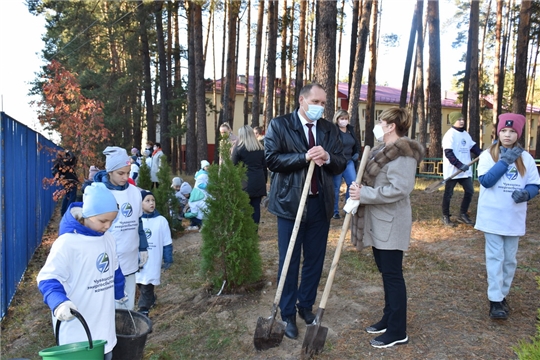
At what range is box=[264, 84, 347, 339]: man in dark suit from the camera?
3797 millimetres

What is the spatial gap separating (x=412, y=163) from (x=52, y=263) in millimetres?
2614

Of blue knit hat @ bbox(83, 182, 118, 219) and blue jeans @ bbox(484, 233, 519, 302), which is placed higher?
blue knit hat @ bbox(83, 182, 118, 219)

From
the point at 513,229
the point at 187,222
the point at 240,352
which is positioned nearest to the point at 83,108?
the point at 187,222

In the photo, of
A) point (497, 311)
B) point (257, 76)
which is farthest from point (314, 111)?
point (257, 76)

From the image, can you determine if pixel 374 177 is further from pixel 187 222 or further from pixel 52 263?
pixel 187 222

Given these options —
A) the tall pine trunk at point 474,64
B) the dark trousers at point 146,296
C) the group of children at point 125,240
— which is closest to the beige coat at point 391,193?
the group of children at point 125,240

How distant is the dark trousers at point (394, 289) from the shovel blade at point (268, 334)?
0.88m

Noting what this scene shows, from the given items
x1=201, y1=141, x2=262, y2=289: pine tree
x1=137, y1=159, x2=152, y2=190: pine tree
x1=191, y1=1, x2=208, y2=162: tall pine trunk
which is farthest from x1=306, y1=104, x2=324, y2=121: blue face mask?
x1=191, y1=1, x2=208, y2=162: tall pine trunk

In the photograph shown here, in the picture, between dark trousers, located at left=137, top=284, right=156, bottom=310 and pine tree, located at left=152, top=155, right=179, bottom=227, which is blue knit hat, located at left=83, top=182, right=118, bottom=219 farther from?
pine tree, located at left=152, top=155, right=179, bottom=227

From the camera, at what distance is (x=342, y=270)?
5762 millimetres

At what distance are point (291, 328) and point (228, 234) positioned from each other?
1438mm

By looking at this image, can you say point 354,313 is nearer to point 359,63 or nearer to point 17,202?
point 17,202

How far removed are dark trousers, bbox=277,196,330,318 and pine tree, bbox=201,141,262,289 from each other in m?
1.07

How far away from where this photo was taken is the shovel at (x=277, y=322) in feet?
11.8
